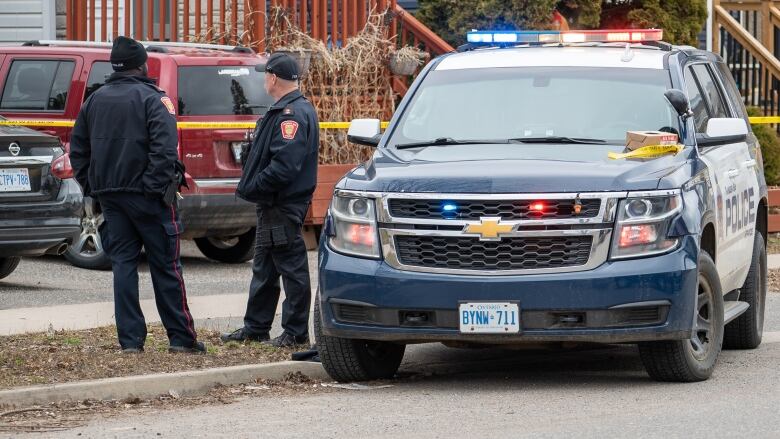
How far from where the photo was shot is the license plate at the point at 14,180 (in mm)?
12312

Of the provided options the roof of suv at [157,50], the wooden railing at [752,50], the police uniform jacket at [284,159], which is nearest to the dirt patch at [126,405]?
the police uniform jacket at [284,159]

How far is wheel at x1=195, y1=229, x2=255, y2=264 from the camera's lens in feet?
50.3

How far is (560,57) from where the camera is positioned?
31.4ft

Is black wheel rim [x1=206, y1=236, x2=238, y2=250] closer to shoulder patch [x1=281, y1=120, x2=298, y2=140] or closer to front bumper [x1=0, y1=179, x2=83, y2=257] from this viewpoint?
front bumper [x1=0, y1=179, x2=83, y2=257]

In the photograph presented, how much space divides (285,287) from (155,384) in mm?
1528

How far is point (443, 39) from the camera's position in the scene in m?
20.5

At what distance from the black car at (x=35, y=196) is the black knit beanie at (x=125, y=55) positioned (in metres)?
3.44

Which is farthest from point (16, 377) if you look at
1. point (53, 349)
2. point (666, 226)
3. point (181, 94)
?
point (181, 94)

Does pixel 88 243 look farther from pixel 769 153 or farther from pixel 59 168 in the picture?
pixel 769 153

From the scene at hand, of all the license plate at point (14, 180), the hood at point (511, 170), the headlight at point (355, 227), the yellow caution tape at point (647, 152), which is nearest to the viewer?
the hood at point (511, 170)

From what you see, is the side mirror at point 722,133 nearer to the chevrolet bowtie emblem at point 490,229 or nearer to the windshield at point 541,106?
the windshield at point 541,106

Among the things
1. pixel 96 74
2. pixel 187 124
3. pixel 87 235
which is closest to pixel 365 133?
pixel 187 124

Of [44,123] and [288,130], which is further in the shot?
[44,123]

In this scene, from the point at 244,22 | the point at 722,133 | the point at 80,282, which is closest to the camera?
the point at 722,133
